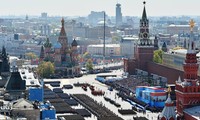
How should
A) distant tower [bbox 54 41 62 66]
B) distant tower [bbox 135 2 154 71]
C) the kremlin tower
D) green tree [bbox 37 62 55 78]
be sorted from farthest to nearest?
distant tower [bbox 54 41 62 66] < the kremlin tower < green tree [bbox 37 62 55 78] < distant tower [bbox 135 2 154 71]

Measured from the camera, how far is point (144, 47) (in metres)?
119

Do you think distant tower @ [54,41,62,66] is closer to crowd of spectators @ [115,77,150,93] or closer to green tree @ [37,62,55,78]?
green tree @ [37,62,55,78]

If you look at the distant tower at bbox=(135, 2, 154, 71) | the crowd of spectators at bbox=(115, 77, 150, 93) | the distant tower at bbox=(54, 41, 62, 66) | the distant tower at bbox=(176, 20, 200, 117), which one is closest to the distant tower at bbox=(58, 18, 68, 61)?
the distant tower at bbox=(54, 41, 62, 66)

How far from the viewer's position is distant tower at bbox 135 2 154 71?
387 feet

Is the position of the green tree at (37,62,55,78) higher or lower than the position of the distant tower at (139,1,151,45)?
lower

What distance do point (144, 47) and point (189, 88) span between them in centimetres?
6129

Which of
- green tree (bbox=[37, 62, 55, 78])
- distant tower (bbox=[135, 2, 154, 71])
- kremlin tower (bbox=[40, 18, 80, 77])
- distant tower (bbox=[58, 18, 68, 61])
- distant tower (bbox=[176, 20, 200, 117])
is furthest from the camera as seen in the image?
distant tower (bbox=[58, 18, 68, 61])

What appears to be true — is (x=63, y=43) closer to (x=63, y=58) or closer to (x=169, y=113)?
(x=63, y=58)

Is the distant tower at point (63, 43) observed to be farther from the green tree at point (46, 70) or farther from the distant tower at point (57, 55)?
the green tree at point (46, 70)

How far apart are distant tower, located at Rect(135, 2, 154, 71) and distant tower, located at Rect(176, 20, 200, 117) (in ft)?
191

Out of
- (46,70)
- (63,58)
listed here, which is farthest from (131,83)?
(63,58)

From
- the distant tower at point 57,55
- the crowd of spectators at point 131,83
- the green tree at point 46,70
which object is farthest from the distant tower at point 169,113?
the distant tower at point 57,55

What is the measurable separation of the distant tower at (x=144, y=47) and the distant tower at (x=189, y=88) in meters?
58.4

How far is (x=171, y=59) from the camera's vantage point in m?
120
